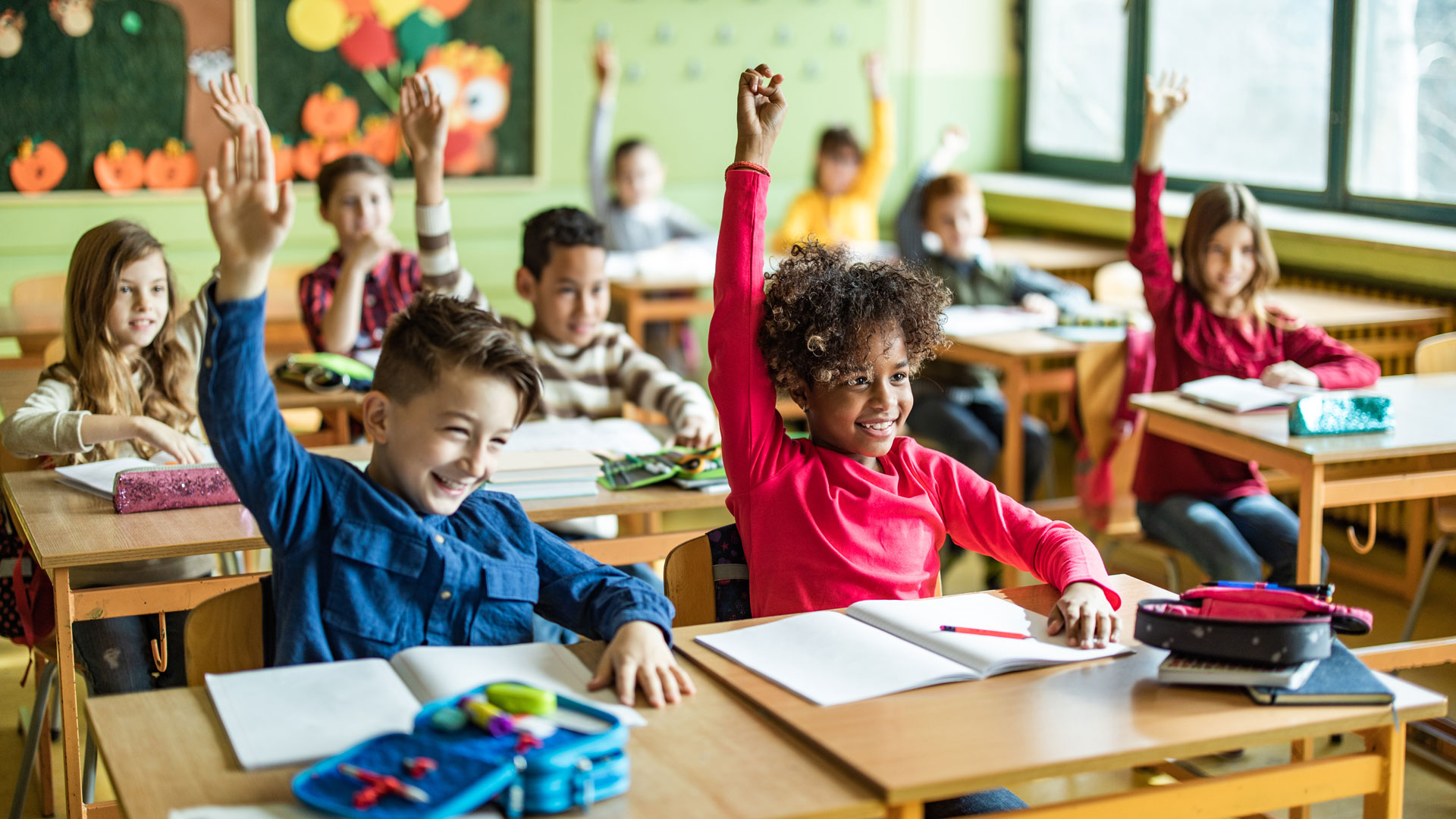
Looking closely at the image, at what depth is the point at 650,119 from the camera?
20.3 ft

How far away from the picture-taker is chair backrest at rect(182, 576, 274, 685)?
151 centimetres

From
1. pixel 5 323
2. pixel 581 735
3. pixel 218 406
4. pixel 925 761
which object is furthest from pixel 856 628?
pixel 5 323

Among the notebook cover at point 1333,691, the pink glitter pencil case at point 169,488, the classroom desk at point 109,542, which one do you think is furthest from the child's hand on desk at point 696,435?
the notebook cover at point 1333,691

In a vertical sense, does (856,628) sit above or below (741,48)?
below

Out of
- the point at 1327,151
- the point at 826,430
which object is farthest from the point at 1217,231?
the point at 1327,151

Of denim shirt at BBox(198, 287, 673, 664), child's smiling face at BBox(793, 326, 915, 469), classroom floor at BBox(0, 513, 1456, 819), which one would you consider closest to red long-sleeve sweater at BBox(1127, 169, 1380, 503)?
classroom floor at BBox(0, 513, 1456, 819)

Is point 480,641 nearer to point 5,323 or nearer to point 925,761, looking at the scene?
point 925,761

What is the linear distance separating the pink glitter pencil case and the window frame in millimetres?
3062

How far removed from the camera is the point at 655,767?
1208mm

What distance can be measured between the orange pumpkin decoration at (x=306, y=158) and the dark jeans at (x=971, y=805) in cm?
460

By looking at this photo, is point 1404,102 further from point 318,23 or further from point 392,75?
point 318,23

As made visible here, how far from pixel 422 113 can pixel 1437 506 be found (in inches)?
95.7

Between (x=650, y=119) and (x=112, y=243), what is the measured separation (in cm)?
385

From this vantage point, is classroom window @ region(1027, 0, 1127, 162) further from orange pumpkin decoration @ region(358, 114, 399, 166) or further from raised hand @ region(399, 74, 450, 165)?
raised hand @ region(399, 74, 450, 165)
